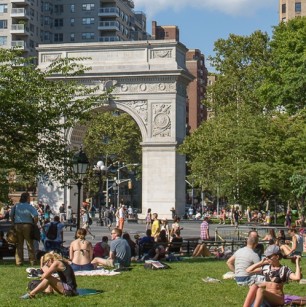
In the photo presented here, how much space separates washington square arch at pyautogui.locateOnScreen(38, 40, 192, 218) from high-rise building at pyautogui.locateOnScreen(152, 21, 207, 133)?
7775cm

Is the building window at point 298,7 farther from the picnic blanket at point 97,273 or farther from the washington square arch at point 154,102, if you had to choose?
the picnic blanket at point 97,273

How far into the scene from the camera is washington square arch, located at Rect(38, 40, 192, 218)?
51.0 meters

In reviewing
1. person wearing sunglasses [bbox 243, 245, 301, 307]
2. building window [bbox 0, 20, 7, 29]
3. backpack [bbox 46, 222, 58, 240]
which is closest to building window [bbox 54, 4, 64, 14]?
building window [bbox 0, 20, 7, 29]

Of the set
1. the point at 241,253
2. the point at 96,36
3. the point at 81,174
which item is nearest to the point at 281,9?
the point at 96,36

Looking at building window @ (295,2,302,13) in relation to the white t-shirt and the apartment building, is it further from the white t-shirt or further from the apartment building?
the white t-shirt

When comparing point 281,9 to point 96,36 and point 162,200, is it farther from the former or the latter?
point 162,200

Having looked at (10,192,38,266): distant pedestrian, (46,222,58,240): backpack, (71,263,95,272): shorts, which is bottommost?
(71,263,95,272): shorts

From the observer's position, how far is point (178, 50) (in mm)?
51938

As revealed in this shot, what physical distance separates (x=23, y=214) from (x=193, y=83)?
113992 mm

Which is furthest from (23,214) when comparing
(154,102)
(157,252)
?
(154,102)

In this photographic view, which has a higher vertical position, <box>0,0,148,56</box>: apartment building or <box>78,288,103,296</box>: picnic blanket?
<box>0,0,148,56</box>: apartment building

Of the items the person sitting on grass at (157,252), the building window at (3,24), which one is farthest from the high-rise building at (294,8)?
the person sitting on grass at (157,252)

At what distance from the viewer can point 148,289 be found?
1527cm

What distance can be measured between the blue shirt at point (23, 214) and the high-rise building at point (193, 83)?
359 ft
